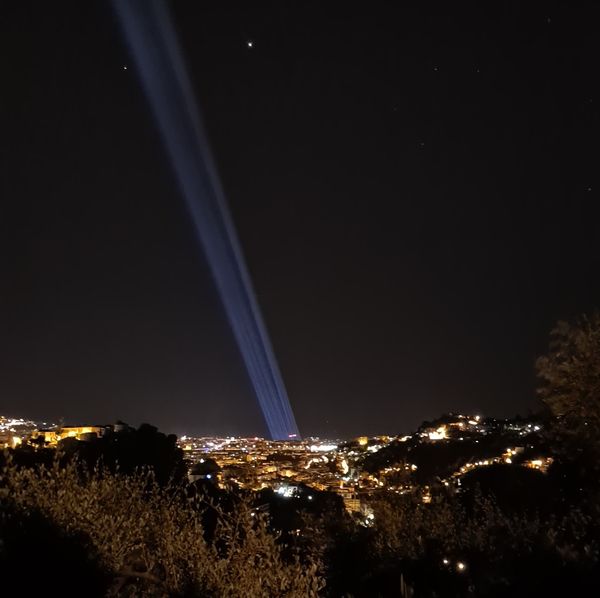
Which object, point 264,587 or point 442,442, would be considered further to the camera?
point 442,442

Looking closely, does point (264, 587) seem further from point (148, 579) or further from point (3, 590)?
point (3, 590)

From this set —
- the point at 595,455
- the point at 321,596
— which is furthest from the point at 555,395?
the point at 321,596

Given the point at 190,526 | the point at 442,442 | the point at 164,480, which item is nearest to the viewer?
the point at 190,526

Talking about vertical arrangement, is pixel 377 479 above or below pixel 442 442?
above

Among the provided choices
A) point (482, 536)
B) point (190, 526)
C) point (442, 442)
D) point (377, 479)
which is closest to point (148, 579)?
point (190, 526)

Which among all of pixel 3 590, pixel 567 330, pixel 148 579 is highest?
pixel 567 330

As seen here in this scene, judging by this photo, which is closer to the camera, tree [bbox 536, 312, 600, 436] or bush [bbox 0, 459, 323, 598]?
bush [bbox 0, 459, 323, 598]

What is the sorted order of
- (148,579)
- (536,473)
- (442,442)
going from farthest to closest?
(442,442), (536,473), (148,579)

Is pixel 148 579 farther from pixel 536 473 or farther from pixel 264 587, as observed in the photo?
pixel 536 473

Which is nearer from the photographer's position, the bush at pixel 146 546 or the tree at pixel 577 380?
the bush at pixel 146 546
